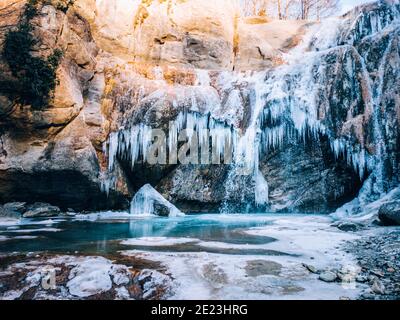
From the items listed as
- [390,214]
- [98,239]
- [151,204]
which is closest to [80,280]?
[98,239]

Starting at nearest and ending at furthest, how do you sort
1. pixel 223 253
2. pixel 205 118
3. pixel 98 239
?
pixel 223 253, pixel 98 239, pixel 205 118

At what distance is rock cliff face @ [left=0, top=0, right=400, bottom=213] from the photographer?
532 inches

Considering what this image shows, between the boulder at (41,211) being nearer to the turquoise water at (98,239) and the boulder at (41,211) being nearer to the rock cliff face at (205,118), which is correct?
the rock cliff face at (205,118)

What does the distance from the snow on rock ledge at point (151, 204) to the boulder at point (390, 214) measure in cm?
862

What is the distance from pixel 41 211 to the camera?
46.1ft

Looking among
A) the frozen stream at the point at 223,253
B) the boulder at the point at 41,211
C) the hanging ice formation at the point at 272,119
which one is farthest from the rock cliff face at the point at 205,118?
the frozen stream at the point at 223,253

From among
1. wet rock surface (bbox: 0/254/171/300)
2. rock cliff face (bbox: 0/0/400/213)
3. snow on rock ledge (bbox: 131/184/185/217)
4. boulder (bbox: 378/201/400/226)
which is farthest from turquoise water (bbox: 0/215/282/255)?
rock cliff face (bbox: 0/0/400/213)

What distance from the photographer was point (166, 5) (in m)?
19.9

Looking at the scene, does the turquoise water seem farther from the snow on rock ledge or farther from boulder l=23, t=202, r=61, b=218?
the snow on rock ledge

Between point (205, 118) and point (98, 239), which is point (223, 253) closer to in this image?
point (98, 239)

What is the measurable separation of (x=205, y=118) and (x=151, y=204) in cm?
477

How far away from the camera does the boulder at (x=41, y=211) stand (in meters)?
13.7
